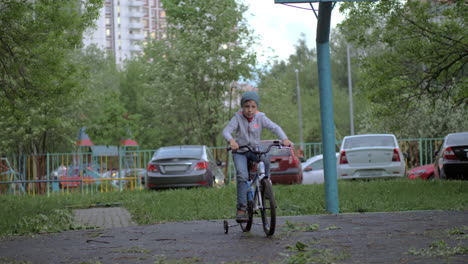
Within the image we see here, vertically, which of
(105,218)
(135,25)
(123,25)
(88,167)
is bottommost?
(105,218)

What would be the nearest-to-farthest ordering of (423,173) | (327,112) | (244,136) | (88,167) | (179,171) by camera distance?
(244,136)
(327,112)
(179,171)
(423,173)
(88,167)

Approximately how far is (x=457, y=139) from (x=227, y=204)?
7741 millimetres

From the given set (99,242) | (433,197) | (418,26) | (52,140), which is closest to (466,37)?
(418,26)

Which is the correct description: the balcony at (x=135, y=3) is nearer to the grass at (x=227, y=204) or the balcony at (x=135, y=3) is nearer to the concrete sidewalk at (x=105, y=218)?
the grass at (x=227, y=204)

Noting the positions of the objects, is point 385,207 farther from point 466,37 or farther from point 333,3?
point 466,37

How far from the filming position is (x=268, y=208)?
8.71 m

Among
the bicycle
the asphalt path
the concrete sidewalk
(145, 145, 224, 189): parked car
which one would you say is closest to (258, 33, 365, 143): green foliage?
(145, 145, 224, 189): parked car

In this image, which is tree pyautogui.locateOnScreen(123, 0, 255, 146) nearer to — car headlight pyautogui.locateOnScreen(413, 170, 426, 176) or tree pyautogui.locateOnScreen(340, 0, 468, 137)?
car headlight pyautogui.locateOnScreen(413, 170, 426, 176)

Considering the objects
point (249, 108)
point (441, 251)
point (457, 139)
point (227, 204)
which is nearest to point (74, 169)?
point (457, 139)

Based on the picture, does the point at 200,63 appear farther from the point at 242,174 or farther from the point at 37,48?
the point at 242,174

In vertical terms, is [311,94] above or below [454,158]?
above

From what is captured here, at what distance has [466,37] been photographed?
18547mm

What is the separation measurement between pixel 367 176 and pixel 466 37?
5457mm

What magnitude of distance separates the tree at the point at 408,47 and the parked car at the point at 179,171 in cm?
494
